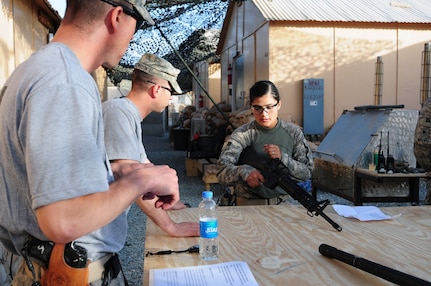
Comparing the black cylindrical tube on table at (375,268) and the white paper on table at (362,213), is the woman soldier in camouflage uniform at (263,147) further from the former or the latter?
the black cylindrical tube on table at (375,268)

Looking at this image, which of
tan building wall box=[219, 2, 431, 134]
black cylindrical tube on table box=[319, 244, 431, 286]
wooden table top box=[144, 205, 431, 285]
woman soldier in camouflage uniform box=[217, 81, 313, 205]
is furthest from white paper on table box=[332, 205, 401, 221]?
tan building wall box=[219, 2, 431, 134]

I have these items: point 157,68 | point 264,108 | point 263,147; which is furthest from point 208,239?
point 264,108

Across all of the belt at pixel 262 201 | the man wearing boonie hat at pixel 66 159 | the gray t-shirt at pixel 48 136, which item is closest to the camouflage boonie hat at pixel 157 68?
the belt at pixel 262 201

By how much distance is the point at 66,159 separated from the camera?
3.93ft

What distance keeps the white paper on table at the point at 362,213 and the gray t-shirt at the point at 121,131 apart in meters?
1.40

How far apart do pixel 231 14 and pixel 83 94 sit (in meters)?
15.1

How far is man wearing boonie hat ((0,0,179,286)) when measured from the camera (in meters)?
1.19

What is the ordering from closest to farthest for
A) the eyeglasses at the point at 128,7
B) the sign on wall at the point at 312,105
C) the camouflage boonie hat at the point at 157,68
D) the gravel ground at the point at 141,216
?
the eyeglasses at the point at 128,7
the camouflage boonie hat at the point at 157,68
the gravel ground at the point at 141,216
the sign on wall at the point at 312,105

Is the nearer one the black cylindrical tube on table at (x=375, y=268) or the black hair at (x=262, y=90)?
the black cylindrical tube on table at (x=375, y=268)

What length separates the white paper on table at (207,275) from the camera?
5.73 ft

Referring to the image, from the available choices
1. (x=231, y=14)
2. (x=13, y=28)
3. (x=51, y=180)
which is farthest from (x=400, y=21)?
(x=51, y=180)

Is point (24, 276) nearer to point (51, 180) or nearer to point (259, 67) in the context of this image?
point (51, 180)

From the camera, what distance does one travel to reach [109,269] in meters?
1.82

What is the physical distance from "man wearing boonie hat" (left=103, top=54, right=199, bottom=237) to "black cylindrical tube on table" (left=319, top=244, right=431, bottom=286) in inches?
30.5
